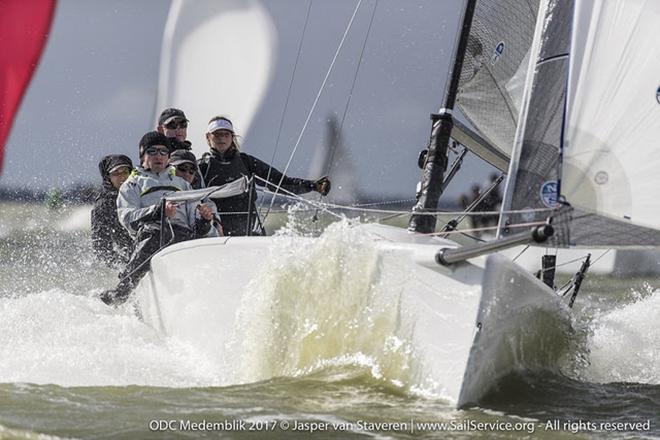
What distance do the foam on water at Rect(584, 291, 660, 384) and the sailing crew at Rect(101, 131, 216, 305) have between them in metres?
1.96

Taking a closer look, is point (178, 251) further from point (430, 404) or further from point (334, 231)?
point (430, 404)

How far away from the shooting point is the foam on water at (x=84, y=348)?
4773 mm

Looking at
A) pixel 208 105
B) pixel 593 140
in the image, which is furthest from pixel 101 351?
pixel 208 105

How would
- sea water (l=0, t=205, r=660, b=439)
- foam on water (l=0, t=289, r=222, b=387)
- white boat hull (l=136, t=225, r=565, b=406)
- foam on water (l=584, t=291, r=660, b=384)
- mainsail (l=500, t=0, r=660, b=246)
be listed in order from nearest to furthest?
1. sea water (l=0, t=205, r=660, b=439)
2. white boat hull (l=136, t=225, r=565, b=406)
3. foam on water (l=0, t=289, r=222, b=387)
4. mainsail (l=500, t=0, r=660, b=246)
5. foam on water (l=584, t=291, r=660, b=384)

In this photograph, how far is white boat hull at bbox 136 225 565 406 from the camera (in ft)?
14.3

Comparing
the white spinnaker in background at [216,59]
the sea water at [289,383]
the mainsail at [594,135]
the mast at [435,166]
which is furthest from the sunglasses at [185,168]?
the white spinnaker in background at [216,59]

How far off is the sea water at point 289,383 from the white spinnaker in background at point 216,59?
3.76m

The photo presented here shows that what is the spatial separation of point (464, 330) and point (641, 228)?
3.64 feet

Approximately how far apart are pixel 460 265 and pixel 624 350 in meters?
1.90

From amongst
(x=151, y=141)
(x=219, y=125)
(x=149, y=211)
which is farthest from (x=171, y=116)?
(x=149, y=211)

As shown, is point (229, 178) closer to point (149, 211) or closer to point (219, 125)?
point (219, 125)

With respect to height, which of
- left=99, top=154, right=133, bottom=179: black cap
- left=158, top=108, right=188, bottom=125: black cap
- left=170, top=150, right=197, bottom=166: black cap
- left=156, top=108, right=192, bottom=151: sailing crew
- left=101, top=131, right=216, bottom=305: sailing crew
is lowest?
left=101, top=131, right=216, bottom=305: sailing crew

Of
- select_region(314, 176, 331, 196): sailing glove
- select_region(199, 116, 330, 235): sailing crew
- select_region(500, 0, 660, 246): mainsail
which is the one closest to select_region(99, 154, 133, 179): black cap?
select_region(199, 116, 330, 235): sailing crew

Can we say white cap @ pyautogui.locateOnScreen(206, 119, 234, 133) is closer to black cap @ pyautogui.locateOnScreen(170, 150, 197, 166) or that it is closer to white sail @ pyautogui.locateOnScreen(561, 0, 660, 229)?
black cap @ pyautogui.locateOnScreen(170, 150, 197, 166)
